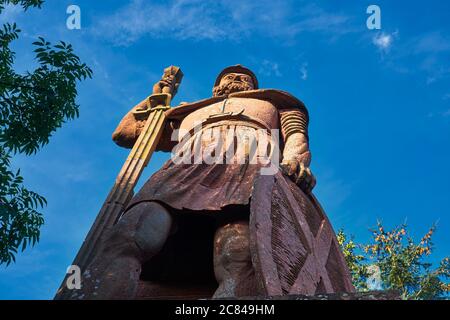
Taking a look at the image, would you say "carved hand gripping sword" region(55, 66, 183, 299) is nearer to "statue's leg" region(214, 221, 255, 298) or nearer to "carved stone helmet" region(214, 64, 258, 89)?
"carved stone helmet" region(214, 64, 258, 89)

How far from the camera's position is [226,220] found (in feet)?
13.6

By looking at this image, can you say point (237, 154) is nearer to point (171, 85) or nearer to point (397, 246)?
point (171, 85)

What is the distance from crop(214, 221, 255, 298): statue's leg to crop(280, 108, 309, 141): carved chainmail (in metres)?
1.74

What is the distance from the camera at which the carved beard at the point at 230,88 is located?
6.18 m

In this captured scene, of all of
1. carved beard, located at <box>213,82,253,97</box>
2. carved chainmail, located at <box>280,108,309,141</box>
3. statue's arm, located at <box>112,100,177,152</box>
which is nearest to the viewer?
carved chainmail, located at <box>280,108,309,141</box>

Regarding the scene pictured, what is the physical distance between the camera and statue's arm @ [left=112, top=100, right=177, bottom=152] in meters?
5.89

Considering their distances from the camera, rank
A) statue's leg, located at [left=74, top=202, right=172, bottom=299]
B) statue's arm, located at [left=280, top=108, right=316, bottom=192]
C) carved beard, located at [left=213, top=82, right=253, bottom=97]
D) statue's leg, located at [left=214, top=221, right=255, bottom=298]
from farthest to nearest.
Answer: carved beard, located at [left=213, top=82, right=253, bottom=97] < statue's arm, located at [left=280, top=108, right=316, bottom=192] < statue's leg, located at [left=214, top=221, right=255, bottom=298] < statue's leg, located at [left=74, top=202, right=172, bottom=299]

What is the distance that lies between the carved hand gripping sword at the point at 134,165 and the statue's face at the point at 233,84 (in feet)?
1.82

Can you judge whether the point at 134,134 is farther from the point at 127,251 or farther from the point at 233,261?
the point at 233,261

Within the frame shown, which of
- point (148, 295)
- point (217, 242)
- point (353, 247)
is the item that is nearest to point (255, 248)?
point (217, 242)

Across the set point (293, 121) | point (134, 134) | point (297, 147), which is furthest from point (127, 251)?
point (293, 121)

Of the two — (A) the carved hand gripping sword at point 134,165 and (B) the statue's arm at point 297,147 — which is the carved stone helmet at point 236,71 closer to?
(A) the carved hand gripping sword at point 134,165

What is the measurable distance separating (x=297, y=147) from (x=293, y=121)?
443 millimetres

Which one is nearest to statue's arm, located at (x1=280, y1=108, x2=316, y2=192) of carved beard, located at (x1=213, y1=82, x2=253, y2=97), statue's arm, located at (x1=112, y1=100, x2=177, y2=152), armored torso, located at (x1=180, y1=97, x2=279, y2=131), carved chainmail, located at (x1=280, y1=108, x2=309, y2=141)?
carved chainmail, located at (x1=280, y1=108, x2=309, y2=141)
